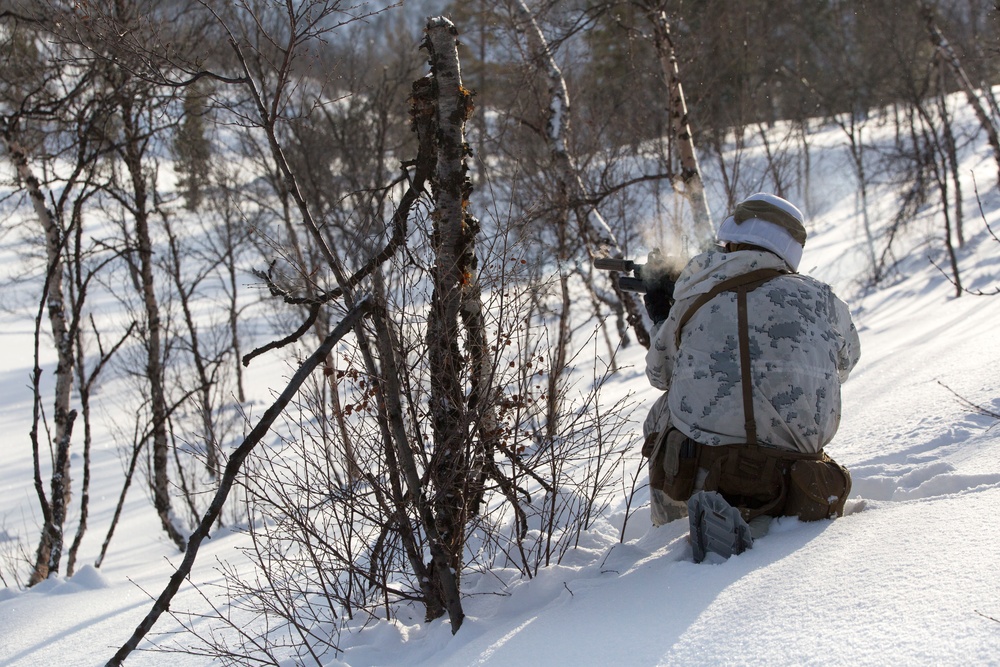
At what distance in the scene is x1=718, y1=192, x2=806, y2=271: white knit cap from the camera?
2.96 metres

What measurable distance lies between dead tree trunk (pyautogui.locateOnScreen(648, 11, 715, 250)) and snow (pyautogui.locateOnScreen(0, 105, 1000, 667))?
1770 mm

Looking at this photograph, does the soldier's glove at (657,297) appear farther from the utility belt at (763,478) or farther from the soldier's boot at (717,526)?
the soldier's boot at (717,526)

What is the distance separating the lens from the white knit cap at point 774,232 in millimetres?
2961

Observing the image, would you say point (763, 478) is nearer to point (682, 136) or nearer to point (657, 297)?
point (657, 297)

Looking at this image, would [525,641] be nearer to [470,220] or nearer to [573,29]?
Result: [470,220]

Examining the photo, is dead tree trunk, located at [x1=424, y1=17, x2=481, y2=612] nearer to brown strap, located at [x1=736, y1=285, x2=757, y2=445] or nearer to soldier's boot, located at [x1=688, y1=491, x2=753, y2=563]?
soldier's boot, located at [x1=688, y1=491, x2=753, y2=563]

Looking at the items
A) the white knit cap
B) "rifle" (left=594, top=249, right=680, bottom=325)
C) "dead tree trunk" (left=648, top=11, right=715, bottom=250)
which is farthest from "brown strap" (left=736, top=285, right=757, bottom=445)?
"dead tree trunk" (left=648, top=11, right=715, bottom=250)

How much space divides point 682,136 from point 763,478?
4.28 meters

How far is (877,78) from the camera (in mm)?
20500

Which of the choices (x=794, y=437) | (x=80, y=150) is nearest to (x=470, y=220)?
(x=794, y=437)

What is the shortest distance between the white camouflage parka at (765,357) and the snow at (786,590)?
1.28 ft

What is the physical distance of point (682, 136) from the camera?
6500mm

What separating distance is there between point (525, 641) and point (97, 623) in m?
3.08

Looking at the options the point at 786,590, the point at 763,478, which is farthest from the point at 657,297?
the point at 786,590
